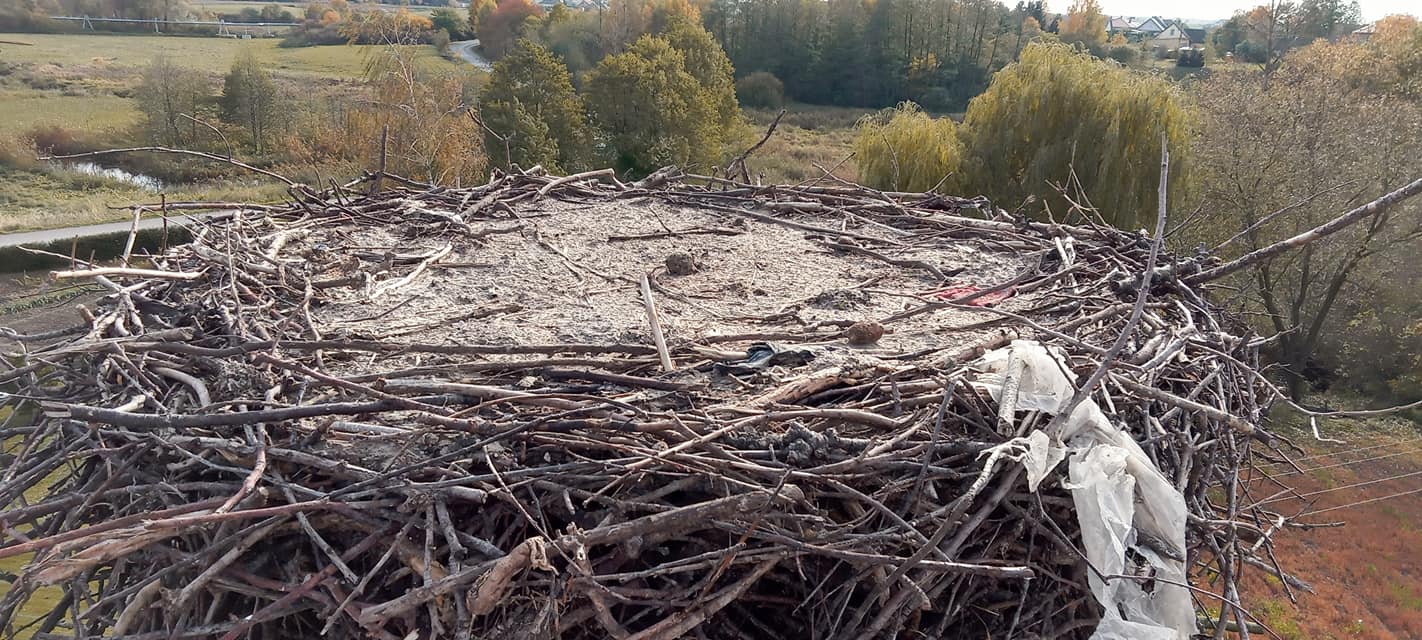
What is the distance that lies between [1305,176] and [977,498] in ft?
58.7

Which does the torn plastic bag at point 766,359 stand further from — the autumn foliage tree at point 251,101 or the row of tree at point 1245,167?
the autumn foliage tree at point 251,101

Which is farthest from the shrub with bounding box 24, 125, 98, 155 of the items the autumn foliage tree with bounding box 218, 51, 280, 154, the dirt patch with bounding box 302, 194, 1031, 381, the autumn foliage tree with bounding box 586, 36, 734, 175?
the dirt patch with bounding box 302, 194, 1031, 381

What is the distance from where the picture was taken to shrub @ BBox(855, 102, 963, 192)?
1566cm

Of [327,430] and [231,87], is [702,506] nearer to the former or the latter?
[327,430]

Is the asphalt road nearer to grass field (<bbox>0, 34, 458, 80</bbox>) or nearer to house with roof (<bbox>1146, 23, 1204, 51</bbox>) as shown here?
grass field (<bbox>0, 34, 458, 80</bbox>)

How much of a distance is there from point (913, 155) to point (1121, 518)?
14149mm

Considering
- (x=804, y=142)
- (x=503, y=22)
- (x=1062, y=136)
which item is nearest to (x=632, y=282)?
(x=1062, y=136)

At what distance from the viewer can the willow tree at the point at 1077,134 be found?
14539 millimetres

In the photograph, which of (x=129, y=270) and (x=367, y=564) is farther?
(x=129, y=270)

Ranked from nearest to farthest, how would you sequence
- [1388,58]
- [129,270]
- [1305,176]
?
[129,270]
[1305,176]
[1388,58]

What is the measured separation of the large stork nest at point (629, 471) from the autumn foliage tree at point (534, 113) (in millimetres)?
16004

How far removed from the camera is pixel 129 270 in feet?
12.7

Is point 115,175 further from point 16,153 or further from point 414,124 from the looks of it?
point 414,124

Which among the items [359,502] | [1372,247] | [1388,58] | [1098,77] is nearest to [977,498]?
[359,502]
